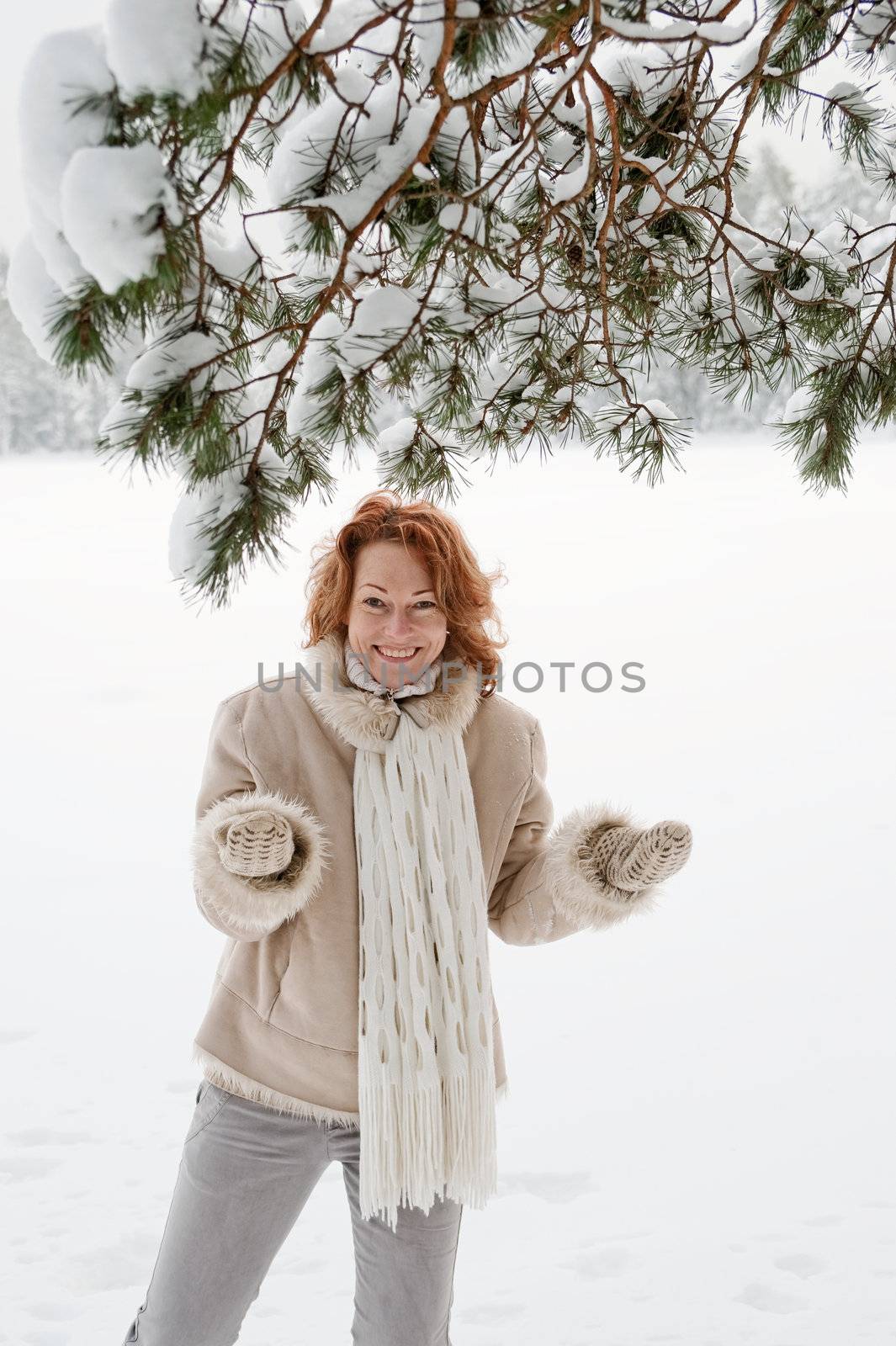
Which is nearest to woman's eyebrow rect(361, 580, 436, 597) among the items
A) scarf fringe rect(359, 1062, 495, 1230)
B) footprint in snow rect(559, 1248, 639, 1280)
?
scarf fringe rect(359, 1062, 495, 1230)

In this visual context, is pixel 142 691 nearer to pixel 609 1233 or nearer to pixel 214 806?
pixel 609 1233

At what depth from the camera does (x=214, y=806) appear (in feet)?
4.76

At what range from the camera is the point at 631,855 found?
1.42 m

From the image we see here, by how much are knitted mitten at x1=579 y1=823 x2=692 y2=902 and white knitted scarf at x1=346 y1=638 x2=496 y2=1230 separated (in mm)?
195

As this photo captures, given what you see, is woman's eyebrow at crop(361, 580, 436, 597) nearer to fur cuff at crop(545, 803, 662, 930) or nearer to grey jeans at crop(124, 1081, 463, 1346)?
fur cuff at crop(545, 803, 662, 930)

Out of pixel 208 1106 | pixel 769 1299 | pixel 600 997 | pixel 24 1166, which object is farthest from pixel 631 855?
pixel 600 997

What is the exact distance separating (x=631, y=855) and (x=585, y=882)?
0.28ft

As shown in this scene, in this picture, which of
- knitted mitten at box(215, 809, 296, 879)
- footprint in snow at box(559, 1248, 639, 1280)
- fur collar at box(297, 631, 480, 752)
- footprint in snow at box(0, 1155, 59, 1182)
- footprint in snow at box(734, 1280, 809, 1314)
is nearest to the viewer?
knitted mitten at box(215, 809, 296, 879)

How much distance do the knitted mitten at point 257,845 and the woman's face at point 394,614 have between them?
0.32 meters

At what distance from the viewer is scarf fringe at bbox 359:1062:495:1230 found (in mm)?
1454

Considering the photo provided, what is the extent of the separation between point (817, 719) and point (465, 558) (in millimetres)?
5111

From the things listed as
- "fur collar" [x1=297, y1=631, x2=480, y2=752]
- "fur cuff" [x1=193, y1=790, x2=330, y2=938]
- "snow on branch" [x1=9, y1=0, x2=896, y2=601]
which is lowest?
"fur cuff" [x1=193, y1=790, x2=330, y2=938]

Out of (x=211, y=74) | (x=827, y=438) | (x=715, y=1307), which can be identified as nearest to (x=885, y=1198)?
(x=715, y=1307)

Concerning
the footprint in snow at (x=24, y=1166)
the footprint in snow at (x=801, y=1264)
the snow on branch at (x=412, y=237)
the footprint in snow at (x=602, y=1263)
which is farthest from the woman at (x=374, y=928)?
the footprint in snow at (x=24, y=1166)
